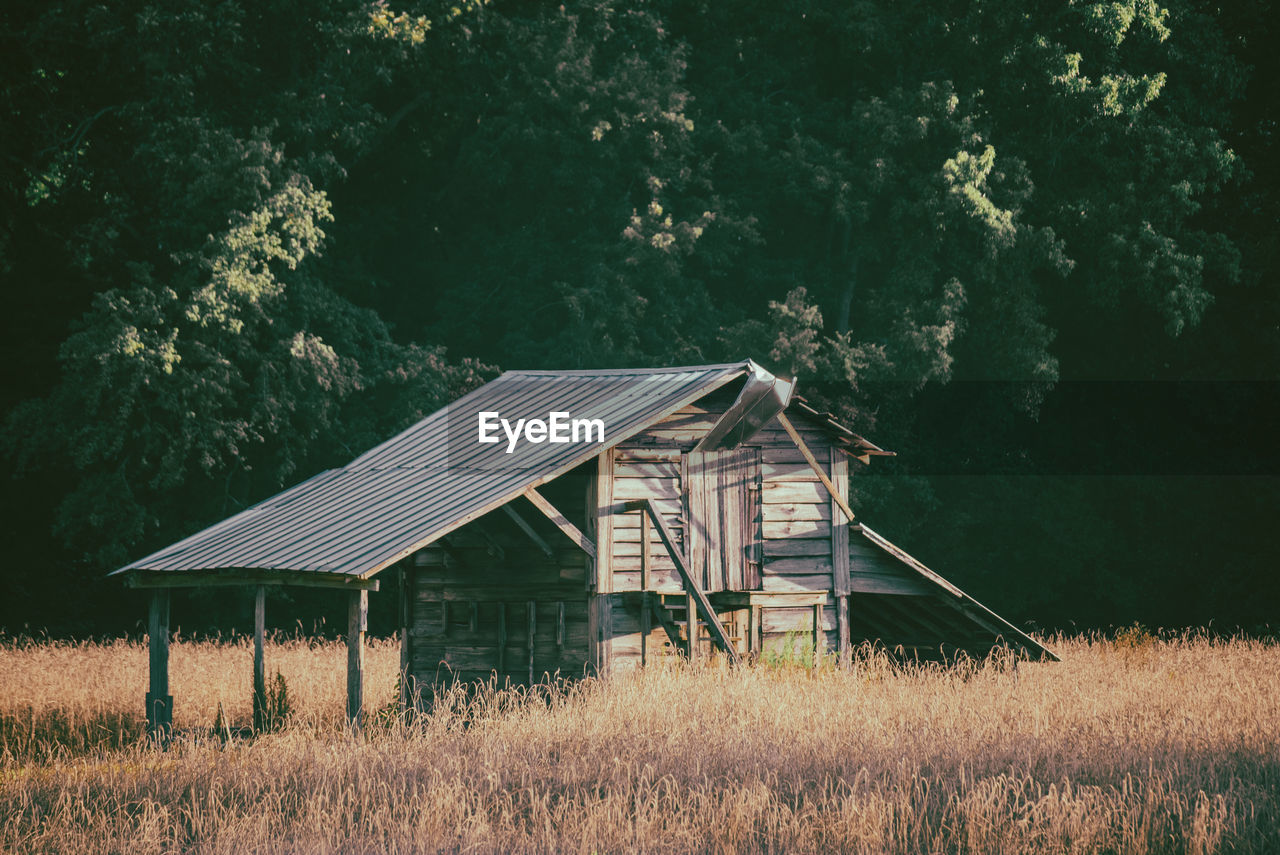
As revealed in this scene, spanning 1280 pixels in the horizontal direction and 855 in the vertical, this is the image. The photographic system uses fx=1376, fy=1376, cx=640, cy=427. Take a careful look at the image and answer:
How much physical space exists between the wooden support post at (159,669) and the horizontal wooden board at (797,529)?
792 centimetres

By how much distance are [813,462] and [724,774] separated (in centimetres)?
797

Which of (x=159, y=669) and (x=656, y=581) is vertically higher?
(x=656, y=581)

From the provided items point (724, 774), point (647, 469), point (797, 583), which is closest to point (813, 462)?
point (797, 583)

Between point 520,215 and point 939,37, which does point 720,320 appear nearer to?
point 520,215

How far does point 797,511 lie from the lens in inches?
743

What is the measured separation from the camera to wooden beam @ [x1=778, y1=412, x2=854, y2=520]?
18.4m

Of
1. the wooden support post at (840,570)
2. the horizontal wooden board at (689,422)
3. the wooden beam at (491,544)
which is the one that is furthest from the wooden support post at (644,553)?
the wooden support post at (840,570)

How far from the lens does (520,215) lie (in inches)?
1406

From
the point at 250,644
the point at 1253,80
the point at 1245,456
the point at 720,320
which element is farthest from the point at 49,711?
the point at 1253,80

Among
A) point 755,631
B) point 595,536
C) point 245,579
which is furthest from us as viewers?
point 755,631

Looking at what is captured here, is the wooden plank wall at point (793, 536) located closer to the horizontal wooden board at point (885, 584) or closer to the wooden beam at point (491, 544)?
the horizontal wooden board at point (885, 584)

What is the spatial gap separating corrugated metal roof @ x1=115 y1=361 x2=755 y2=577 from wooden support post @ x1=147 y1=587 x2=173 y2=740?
75 centimetres

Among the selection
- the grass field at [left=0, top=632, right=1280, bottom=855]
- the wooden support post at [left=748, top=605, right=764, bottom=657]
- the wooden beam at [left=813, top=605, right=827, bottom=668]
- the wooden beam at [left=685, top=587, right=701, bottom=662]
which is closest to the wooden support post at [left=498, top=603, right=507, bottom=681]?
the grass field at [left=0, top=632, right=1280, bottom=855]

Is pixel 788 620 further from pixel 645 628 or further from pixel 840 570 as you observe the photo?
pixel 645 628
